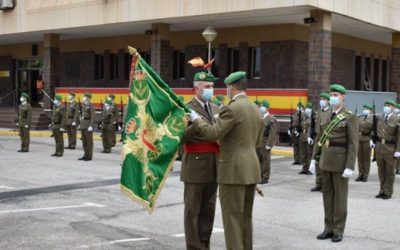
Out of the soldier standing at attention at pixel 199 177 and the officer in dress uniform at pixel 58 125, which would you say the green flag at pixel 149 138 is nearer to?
the soldier standing at attention at pixel 199 177

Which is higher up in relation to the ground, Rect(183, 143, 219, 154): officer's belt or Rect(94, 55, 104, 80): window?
Rect(94, 55, 104, 80): window

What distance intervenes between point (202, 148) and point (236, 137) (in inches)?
21.3

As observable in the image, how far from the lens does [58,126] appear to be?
18562 millimetres

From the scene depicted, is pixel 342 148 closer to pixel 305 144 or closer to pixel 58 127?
pixel 305 144

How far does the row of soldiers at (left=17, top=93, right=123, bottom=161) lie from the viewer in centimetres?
1798

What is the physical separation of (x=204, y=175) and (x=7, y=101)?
35.1 meters

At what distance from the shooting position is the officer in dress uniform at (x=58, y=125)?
18266mm

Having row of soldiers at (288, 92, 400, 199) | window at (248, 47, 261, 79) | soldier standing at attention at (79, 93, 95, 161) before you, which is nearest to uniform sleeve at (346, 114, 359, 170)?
row of soldiers at (288, 92, 400, 199)

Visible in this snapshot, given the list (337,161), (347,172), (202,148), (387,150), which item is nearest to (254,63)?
(387,150)

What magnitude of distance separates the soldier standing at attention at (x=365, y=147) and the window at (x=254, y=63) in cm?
1271

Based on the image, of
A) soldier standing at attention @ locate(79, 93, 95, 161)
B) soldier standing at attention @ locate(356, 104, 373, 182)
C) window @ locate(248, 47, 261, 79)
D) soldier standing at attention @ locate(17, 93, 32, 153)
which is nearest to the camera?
soldier standing at attention @ locate(356, 104, 373, 182)

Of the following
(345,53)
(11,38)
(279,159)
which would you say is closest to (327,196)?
(279,159)

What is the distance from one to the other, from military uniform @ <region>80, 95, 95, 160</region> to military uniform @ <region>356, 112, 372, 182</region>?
7.87 meters

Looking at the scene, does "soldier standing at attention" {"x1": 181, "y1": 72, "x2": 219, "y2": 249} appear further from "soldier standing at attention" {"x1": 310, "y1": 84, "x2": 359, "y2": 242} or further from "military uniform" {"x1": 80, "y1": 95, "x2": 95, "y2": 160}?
"military uniform" {"x1": 80, "y1": 95, "x2": 95, "y2": 160}
